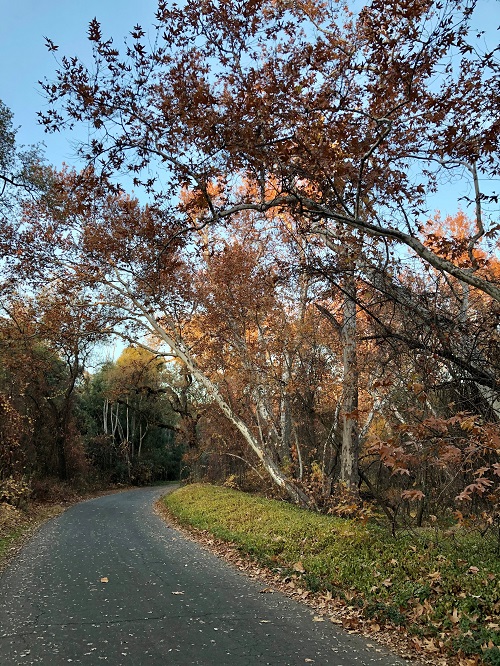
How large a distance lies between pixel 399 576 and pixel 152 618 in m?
3.01

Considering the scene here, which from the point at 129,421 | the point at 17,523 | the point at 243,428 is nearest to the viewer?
the point at 17,523

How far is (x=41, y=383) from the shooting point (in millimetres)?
21578

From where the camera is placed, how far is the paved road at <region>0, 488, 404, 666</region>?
169 inches

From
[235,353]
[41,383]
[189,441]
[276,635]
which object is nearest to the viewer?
[276,635]

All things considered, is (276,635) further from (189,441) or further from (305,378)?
(189,441)

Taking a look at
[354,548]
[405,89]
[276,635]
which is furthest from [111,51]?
[354,548]

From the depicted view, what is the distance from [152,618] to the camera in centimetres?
523

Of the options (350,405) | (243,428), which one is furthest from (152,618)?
(243,428)

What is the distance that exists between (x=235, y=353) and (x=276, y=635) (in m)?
10.8

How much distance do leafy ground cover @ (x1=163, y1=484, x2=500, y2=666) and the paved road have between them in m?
0.54

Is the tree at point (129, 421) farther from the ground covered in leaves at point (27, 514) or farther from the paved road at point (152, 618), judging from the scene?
the paved road at point (152, 618)

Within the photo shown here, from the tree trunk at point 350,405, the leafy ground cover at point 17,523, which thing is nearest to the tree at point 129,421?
the leafy ground cover at point 17,523

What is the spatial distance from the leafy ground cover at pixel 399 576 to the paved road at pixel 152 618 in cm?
54

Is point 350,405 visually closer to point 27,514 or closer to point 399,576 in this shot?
point 399,576
